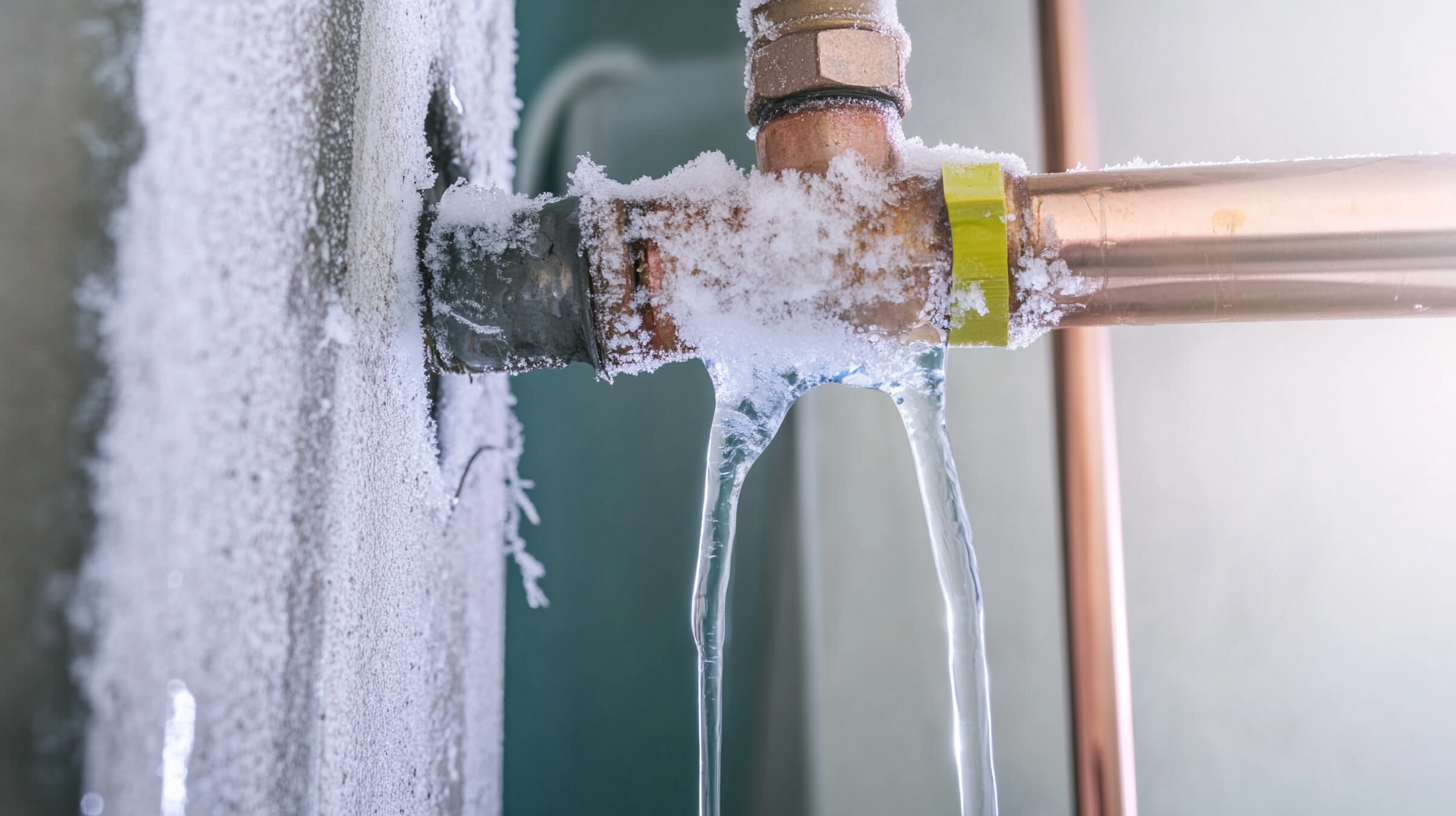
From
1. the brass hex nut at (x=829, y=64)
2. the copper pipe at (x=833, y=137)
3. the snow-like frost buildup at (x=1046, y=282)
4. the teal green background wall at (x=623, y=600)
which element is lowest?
the teal green background wall at (x=623, y=600)

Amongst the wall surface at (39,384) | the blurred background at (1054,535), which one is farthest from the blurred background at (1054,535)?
the wall surface at (39,384)

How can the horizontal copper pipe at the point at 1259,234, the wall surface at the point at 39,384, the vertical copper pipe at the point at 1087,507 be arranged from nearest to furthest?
the wall surface at the point at 39,384
the horizontal copper pipe at the point at 1259,234
the vertical copper pipe at the point at 1087,507

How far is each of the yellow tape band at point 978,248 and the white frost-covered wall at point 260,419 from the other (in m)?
0.24

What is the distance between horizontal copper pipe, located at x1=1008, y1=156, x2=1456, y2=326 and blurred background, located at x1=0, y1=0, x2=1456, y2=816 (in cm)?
24

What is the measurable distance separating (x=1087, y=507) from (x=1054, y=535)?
3 centimetres

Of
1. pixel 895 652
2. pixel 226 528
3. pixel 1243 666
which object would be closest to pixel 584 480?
pixel 895 652

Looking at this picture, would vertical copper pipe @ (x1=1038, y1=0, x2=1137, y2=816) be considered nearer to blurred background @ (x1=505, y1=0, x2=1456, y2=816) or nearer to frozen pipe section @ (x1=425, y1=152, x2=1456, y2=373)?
blurred background @ (x1=505, y1=0, x2=1456, y2=816)

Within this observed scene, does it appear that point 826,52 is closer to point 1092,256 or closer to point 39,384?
point 1092,256

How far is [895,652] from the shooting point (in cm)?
59

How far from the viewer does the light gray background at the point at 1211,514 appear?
0.56 metres

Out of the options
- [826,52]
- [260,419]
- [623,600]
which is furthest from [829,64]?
[623,600]

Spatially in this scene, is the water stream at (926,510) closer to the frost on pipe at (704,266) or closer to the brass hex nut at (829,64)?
the frost on pipe at (704,266)

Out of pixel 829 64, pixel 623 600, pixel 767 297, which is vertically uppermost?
pixel 829 64

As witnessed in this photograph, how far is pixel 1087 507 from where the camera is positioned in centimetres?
57
